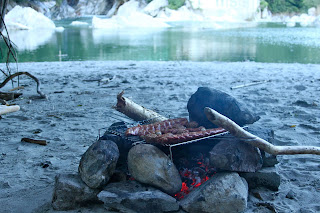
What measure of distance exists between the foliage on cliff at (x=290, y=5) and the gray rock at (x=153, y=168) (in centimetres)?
7071

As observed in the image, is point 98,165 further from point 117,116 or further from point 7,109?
point 7,109

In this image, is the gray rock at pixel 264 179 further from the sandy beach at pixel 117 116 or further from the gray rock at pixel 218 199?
the gray rock at pixel 218 199

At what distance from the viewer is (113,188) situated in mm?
2646

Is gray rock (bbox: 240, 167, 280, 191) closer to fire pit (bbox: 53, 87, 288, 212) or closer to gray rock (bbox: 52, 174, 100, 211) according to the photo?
fire pit (bbox: 53, 87, 288, 212)

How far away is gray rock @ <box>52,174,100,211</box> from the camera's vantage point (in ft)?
8.68

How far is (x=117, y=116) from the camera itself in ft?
17.2

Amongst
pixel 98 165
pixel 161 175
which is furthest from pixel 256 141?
pixel 98 165

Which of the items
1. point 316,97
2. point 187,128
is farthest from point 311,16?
point 187,128

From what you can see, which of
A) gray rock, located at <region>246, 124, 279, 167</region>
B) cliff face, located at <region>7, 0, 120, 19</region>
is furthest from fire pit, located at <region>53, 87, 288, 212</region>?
cliff face, located at <region>7, 0, 120, 19</region>

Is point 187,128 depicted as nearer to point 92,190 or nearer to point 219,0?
point 92,190

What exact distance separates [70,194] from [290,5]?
74.1 meters

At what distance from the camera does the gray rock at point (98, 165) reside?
8.69ft

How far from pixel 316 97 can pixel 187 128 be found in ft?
13.5

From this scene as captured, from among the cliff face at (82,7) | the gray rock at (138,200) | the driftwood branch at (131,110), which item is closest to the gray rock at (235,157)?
the gray rock at (138,200)
